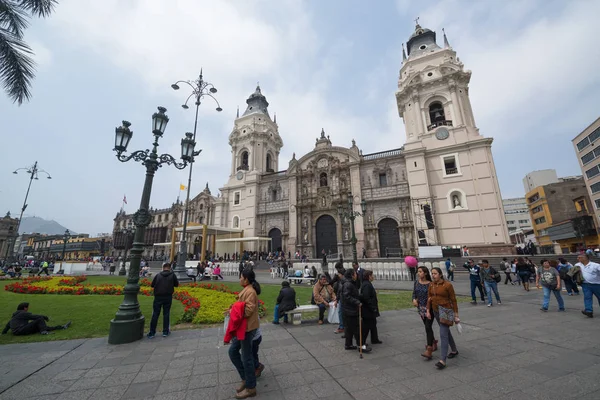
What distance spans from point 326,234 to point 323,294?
2186 centimetres

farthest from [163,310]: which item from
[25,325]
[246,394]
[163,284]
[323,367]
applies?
[323,367]

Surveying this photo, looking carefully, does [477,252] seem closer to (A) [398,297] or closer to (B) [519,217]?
(A) [398,297]

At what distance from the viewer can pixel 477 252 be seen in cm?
2102

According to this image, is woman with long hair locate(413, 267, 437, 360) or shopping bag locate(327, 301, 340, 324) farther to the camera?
shopping bag locate(327, 301, 340, 324)

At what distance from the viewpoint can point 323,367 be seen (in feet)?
13.1

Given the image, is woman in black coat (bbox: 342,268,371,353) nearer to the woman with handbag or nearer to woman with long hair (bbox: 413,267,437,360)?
woman with long hair (bbox: 413,267,437,360)

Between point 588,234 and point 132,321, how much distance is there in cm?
4781

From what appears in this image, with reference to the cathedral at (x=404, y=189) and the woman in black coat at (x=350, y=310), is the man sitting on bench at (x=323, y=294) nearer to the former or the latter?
the woman in black coat at (x=350, y=310)

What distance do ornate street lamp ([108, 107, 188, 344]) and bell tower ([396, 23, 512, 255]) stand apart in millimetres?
22588

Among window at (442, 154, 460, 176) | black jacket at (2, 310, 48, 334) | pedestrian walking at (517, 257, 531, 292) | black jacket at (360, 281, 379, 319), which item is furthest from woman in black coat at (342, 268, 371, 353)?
window at (442, 154, 460, 176)

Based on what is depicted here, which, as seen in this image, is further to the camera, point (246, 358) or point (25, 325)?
point (25, 325)

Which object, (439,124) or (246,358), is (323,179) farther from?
(246,358)

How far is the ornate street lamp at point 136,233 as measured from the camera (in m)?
5.25

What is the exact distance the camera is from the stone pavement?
323cm
